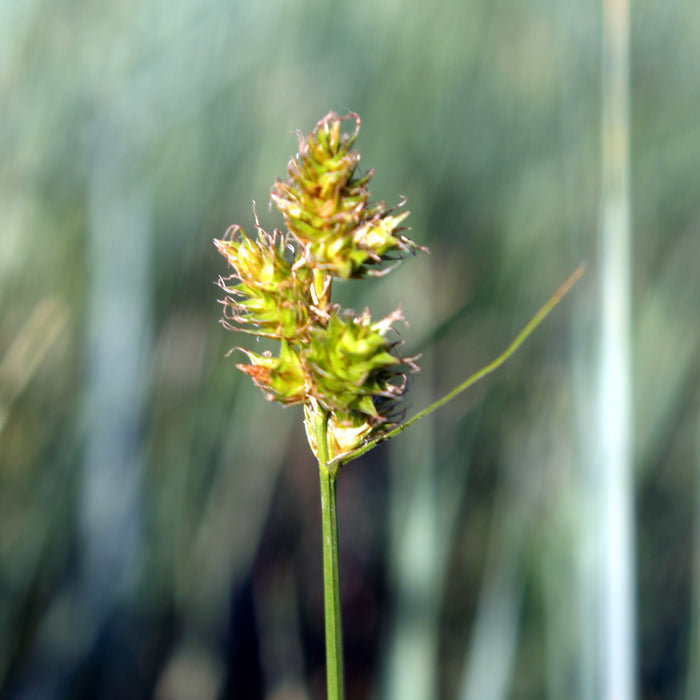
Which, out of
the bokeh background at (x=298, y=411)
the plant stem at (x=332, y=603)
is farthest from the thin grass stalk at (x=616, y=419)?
the plant stem at (x=332, y=603)

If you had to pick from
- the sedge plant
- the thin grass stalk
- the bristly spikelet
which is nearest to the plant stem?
the sedge plant

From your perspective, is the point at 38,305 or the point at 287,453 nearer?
the point at 38,305

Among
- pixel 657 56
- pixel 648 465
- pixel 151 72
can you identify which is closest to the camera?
pixel 151 72

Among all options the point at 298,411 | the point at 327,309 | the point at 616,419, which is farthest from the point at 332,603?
the point at 298,411

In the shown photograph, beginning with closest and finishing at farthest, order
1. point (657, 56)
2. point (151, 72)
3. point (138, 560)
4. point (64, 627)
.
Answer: point (64, 627), point (138, 560), point (151, 72), point (657, 56)

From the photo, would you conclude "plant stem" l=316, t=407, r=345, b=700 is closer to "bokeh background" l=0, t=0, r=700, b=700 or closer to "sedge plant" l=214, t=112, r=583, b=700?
"sedge plant" l=214, t=112, r=583, b=700

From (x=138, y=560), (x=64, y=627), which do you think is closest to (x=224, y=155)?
(x=138, y=560)

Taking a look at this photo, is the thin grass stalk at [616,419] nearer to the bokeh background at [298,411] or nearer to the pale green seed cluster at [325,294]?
the bokeh background at [298,411]

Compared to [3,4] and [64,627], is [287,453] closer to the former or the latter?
[64,627]
